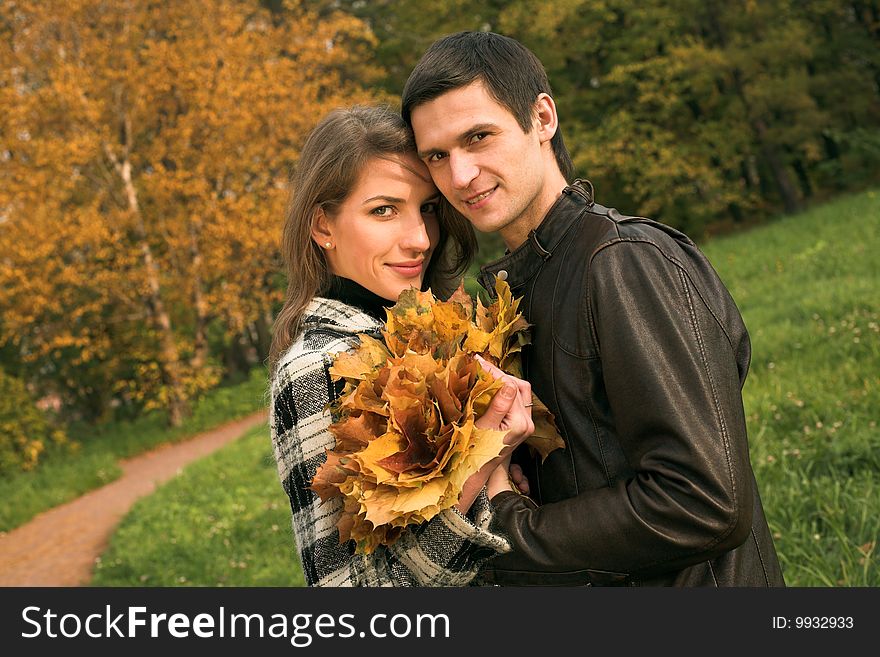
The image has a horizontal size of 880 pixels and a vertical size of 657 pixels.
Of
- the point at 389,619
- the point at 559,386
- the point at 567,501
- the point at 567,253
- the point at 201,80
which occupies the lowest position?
the point at 389,619

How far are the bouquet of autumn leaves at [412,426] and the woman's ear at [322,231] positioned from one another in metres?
0.73

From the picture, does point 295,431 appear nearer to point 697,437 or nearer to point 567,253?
point 567,253

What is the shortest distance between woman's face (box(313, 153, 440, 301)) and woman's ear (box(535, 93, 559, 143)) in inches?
17.6

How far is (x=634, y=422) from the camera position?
186 cm

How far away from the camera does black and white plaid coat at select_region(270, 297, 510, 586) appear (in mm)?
2025

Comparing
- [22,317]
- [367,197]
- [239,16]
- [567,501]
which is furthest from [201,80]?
[567,501]

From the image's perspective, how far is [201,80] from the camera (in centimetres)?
1634

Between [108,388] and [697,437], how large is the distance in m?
20.7

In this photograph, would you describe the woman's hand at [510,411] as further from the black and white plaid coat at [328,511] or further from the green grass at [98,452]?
the green grass at [98,452]

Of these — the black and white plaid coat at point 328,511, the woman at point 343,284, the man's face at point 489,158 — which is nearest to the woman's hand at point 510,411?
the woman at point 343,284

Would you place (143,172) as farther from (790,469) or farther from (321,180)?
(321,180)

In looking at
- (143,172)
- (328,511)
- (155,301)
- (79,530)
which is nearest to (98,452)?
(155,301)

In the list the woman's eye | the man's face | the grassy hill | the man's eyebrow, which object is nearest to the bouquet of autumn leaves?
the man's face

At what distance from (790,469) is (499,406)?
394 cm
